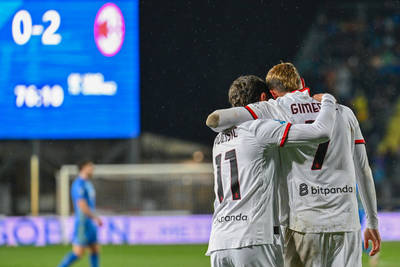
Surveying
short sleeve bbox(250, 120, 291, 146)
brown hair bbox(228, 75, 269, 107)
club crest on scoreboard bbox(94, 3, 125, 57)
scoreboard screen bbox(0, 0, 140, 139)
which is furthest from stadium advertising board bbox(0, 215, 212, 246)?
short sleeve bbox(250, 120, 291, 146)

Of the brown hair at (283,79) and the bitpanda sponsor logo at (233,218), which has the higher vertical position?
the brown hair at (283,79)

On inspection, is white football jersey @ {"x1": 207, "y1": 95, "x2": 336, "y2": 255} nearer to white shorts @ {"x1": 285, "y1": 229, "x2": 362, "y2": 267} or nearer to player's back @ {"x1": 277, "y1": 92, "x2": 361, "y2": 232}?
player's back @ {"x1": 277, "y1": 92, "x2": 361, "y2": 232}

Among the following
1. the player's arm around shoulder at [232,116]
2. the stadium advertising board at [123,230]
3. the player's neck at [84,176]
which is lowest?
the stadium advertising board at [123,230]

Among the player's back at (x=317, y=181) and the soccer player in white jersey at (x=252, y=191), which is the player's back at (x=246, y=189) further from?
the player's back at (x=317, y=181)

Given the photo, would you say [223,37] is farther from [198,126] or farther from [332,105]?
[332,105]

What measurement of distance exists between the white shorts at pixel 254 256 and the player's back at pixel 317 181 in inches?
12.9

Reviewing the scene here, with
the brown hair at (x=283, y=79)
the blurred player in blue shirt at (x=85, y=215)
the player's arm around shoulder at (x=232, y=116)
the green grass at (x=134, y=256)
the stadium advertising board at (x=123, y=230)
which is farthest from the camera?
the stadium advertising board at (x=123, y=230)

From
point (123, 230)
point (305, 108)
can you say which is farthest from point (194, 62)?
point (305, 108)

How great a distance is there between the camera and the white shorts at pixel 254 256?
302 cm

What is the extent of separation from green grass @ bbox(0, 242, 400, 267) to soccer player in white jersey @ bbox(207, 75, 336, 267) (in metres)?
7.36

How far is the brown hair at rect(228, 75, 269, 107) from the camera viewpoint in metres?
3.24

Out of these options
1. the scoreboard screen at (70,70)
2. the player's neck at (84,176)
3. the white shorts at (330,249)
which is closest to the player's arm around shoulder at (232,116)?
the white shorts at (330,249)

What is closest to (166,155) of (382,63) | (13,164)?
(13,164)

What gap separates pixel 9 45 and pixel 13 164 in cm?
1083
